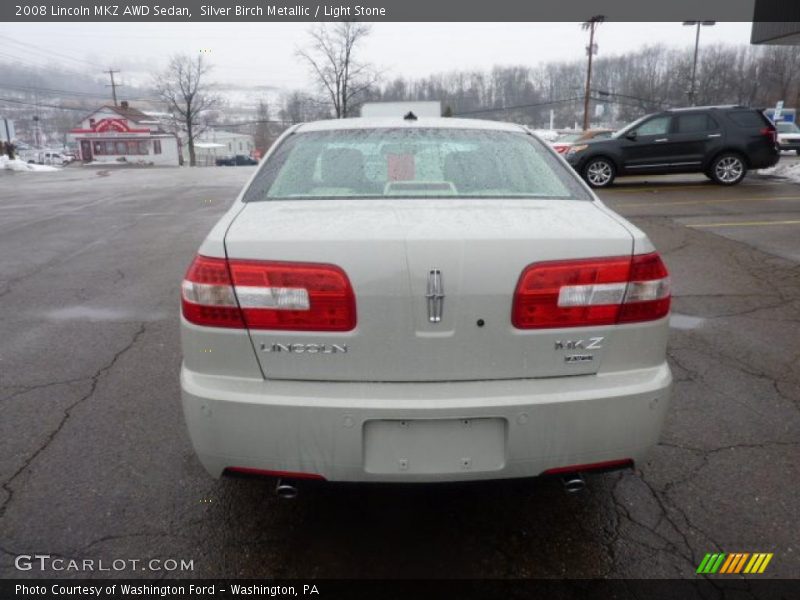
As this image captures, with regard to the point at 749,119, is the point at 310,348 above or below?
below

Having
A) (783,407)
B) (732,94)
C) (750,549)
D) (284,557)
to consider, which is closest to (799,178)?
(783,407)

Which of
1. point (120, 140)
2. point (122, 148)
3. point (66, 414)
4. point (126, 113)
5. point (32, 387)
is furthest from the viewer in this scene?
point (126, 113)

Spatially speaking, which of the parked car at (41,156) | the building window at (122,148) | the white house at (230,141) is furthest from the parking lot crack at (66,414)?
the white house at (230,141)

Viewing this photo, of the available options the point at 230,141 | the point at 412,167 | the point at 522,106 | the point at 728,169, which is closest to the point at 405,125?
the point at 412,167

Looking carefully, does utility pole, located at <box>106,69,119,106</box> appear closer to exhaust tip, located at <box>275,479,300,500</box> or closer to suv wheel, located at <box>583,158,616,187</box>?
suv wheel, located at <box>583,158,616,187</box>

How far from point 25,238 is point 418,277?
363 inches

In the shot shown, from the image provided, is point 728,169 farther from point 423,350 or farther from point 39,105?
point 39,105

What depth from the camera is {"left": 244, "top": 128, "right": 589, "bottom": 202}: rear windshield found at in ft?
8.64

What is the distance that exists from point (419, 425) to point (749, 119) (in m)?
14.4

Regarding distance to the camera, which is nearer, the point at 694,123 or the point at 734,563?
the point at 734,563

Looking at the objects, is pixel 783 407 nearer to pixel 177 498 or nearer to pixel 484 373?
pixel 484 373

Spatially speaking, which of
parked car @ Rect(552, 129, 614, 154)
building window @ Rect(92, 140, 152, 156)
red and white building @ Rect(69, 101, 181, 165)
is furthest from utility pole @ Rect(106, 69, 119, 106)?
parked car @ Rect(552, 129, 614, 154)

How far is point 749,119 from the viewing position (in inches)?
524

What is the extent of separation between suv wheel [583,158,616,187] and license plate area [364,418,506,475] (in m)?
13.5
